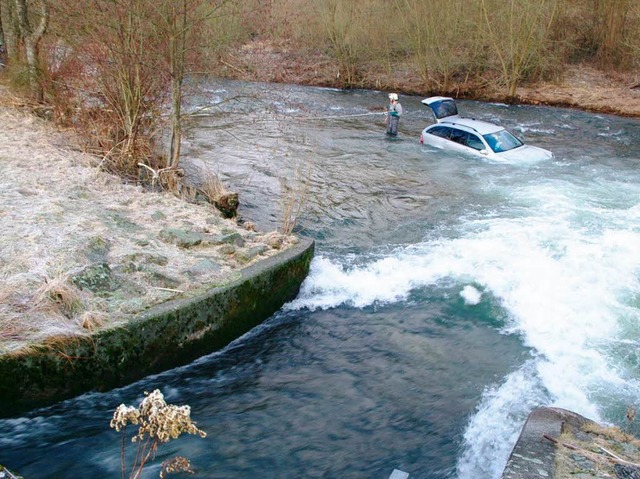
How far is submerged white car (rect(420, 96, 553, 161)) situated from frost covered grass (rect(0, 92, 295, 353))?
29.3 ft

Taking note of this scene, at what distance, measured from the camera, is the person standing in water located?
19125 mm

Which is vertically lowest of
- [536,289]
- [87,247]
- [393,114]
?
[536,289]

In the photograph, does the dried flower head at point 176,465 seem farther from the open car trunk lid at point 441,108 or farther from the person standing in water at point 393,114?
the person standing in water at point 393,114

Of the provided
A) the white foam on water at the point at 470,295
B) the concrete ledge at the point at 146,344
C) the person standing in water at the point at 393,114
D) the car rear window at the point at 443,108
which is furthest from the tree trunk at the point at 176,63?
the car rear window at the point at 443,108

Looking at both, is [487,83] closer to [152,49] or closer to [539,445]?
Result: [152,49]

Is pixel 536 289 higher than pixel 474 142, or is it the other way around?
pixel 474 142

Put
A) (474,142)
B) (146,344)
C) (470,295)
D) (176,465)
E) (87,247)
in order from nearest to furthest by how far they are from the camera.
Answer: (176,465) < (146,344) < (87,247) < (470,295) < (474,142)

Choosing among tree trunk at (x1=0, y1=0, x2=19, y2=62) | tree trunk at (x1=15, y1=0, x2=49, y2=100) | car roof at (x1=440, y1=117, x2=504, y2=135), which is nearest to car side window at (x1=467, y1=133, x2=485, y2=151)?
car roof at (x1=440, y1=117, x2=504, y2=135)

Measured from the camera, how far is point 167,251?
7.95 m

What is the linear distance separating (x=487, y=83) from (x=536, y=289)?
21203mm

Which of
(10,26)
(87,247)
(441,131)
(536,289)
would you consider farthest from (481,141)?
(10,26)

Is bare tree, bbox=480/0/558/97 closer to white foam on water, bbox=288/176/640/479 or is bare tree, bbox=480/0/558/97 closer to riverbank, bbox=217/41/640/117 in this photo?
riverbank, bbox=217/41/640/117

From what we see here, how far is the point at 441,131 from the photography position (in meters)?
17.7

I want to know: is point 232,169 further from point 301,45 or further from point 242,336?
point 301,45
